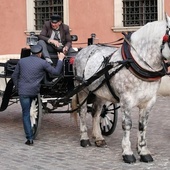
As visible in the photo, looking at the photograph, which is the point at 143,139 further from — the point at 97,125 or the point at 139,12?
the point at 139,12

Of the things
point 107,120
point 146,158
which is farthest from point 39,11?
point 146,158

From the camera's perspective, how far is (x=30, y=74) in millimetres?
8844

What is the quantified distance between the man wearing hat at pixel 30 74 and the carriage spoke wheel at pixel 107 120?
131 cm

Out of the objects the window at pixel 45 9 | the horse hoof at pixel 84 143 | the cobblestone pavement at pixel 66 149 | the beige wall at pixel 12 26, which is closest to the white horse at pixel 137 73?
the cobblestone pavement at pixel 66 149

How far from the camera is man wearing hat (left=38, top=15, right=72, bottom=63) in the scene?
31.5ft

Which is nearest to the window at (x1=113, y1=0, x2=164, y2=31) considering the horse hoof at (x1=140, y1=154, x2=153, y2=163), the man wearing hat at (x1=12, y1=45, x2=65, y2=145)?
the man wearing hat at (x1=12, y1=45, x2=65, y2=145)

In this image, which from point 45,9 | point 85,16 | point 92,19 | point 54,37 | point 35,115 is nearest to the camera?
point 35,115

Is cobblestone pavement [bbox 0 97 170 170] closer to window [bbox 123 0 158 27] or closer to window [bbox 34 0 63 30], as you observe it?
window [bbox 123 0 158 27]

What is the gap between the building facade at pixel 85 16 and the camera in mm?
15617

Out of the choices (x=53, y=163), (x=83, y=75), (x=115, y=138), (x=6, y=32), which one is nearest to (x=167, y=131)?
(x=115, y=138)

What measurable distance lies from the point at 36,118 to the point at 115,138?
1364 millimetres

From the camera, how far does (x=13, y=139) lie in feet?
31.0

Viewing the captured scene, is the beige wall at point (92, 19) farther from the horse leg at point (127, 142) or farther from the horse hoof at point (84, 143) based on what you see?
the horse leg at point (127, 142)

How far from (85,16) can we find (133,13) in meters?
1.44
